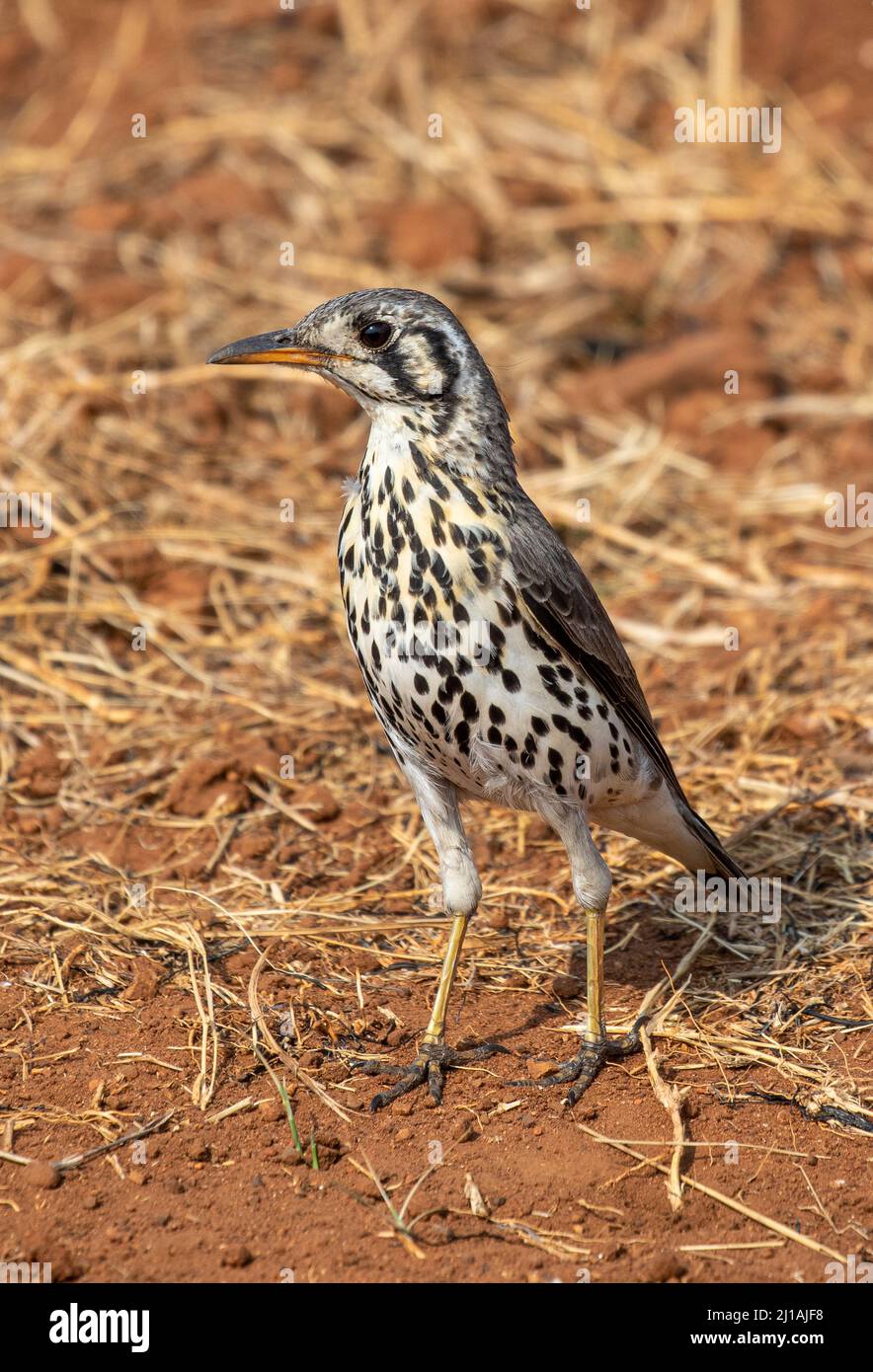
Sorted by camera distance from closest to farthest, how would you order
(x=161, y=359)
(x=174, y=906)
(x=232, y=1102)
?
(x=232, y=1102)
(x=174, y=906)
(x=161, y=359)

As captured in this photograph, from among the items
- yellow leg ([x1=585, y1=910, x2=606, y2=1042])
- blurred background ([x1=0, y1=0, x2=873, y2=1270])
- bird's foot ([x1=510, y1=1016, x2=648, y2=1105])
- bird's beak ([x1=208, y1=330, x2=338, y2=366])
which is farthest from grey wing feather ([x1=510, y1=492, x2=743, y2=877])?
blurred background ([x1=0, y1=0, x2=873, y2=1270])

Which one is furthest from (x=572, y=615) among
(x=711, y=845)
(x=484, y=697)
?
(x=711, y=845)

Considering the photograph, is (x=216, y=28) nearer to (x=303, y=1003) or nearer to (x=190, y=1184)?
(x=303, y=1003)

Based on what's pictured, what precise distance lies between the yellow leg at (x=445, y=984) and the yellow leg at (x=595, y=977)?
15.6 inches

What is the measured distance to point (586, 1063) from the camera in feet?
16.0

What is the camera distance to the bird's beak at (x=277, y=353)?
4.72 meters

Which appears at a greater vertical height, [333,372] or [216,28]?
[216,28]

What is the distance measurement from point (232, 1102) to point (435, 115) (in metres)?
8.95

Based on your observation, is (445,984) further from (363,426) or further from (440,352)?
Result: (363,426)

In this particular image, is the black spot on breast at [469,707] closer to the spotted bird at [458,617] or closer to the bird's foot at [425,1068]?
the spotted bird at [458,617]

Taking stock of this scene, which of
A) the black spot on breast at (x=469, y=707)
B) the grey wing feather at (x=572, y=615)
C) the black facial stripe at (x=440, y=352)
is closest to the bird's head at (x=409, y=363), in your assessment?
the black facial stripe at (x=440, y=352)

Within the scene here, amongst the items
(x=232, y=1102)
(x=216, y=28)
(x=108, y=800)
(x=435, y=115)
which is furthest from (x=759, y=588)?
(x=216, y=28)

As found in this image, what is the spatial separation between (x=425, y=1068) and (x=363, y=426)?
16.8 ft

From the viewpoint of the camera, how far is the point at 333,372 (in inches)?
185
